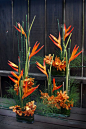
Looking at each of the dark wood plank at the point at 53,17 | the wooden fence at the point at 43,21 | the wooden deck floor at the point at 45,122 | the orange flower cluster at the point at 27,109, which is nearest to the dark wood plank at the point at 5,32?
the wooden fence at the point at 43,21

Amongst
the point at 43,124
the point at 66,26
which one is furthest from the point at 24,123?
the point at 66,26

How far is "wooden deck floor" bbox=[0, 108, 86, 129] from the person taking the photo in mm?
1205

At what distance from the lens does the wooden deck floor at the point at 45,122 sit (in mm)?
1205

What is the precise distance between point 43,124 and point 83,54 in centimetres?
69

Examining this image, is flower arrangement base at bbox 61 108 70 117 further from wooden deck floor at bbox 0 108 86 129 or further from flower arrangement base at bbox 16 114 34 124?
flower arrangement base at bbox 16 114 34 124

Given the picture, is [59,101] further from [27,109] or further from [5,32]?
[5,32]

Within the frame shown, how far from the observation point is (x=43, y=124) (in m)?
1.25

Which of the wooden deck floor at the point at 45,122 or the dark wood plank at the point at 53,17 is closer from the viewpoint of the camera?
the wooden deck floor at the point at 45,122

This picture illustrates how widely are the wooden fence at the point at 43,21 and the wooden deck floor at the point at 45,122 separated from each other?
0.42 metres

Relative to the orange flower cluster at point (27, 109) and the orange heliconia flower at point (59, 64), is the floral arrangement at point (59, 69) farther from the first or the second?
the orange flower cluster at point (27, 109)

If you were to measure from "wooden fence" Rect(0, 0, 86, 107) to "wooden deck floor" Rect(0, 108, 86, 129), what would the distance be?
0.42 m

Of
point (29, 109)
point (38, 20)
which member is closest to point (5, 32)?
point (38, 20)

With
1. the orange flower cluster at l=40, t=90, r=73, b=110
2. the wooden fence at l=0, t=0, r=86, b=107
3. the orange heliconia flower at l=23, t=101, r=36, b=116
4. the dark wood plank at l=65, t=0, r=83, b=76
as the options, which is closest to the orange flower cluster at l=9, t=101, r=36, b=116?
the orange heliconia flower at l=23, t=101, r=36, b=116

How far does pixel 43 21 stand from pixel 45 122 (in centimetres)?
88
